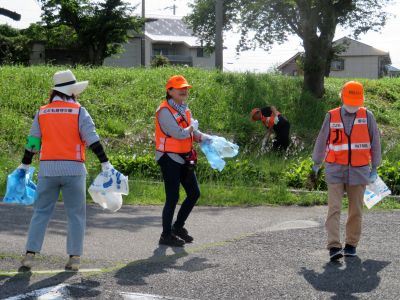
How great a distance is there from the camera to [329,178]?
23.0ft

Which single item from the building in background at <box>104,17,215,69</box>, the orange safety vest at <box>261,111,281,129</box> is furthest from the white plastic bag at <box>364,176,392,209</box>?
the building in background at <box>104,17,215,69</box>

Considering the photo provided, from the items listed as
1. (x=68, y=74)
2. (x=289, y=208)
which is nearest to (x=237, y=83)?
(x=289, y=208)

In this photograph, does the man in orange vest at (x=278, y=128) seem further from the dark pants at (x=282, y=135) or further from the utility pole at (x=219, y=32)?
the utility pole at (x=219, y=32)

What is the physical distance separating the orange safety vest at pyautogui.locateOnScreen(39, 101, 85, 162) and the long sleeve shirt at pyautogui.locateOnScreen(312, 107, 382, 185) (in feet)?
8.25

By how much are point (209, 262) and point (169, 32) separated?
66.3 meters

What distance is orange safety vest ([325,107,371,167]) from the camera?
22.8ft

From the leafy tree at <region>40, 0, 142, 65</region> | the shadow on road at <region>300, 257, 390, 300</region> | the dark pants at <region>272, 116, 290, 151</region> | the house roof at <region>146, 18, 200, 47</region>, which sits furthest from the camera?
the house roof at <region>146, 18, 200, 47</region>

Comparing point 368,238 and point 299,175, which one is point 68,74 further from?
point 299,175

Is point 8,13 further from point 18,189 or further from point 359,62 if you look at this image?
point 359,62

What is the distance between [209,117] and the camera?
17.4 metres

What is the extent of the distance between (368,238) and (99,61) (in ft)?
114

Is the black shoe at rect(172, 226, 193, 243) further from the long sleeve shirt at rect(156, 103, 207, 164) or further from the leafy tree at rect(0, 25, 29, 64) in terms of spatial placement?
the leafy tree at rect(0, 25, 29, 64)

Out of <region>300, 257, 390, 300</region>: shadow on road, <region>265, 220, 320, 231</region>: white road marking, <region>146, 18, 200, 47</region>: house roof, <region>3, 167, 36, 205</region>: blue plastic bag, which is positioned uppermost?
<region>146, 18, 200, 47</region>: house roof

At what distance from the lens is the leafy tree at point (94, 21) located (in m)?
40.9
